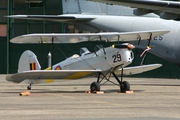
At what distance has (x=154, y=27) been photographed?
2762 cm

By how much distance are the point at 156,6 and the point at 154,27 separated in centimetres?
479

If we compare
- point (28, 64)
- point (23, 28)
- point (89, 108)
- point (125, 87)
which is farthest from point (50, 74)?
point (23, 28)

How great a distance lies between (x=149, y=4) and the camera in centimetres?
2283

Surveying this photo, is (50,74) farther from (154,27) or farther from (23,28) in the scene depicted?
(23,28)

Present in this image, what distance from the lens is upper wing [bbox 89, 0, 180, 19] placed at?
73.7 ft

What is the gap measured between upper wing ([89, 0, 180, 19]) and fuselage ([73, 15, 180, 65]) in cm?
276

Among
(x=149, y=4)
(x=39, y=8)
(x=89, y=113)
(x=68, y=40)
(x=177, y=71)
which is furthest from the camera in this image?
(x=39, y=8)

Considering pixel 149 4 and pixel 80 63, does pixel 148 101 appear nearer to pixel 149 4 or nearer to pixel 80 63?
pixel 80 63

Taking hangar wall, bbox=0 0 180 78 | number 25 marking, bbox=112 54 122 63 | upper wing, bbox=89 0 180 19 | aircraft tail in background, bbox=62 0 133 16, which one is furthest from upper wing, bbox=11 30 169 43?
hangar wall, bbox=0 0 180 78

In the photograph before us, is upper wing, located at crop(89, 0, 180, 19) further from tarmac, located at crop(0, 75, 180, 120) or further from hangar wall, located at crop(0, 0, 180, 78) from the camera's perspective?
hangar wall, located at crop(0, 0, 180, 78)

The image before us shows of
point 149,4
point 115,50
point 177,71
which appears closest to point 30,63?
point 115,50

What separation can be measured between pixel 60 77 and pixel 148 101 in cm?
479

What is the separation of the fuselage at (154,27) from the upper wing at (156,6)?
2.76 m

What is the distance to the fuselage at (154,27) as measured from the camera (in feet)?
87.9
